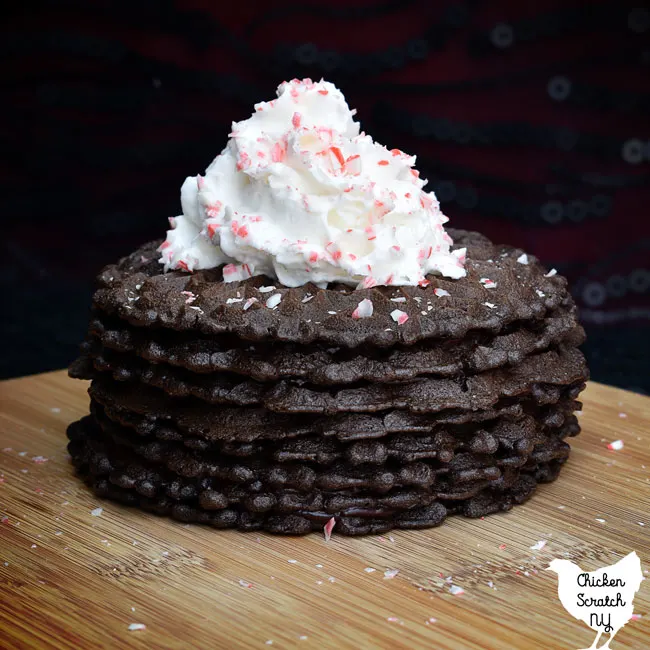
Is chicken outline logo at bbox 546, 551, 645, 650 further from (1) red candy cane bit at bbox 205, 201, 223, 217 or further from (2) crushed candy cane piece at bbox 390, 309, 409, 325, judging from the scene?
(1) red candy cane bit at bbox 205, 201, 223, 217

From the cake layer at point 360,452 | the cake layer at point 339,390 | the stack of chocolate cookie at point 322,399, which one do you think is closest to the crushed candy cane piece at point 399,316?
the stack of chocolate cookie at point 322,399

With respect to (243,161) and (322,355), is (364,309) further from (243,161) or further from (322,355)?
(243,161)

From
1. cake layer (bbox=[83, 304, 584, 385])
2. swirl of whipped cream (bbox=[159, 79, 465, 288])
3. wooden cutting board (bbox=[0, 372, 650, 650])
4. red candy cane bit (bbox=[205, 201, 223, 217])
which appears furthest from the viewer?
red candy cane bit (bbox=[205, 201, 223, 217])

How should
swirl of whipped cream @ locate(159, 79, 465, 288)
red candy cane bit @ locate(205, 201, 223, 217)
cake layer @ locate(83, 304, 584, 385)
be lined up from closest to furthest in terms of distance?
1. cake layer @ locate(83, 304, 584, 385)
2. swirl of whipped cream @ locate(159, 79, 465, 288)
3. red candy cane bit @ locate(205, 201, 223, 217)

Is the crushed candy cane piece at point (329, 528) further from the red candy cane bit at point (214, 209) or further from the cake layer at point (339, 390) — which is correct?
the red candy cane bit at point (214, 209)

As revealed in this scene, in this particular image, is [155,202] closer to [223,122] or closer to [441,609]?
[223,122]

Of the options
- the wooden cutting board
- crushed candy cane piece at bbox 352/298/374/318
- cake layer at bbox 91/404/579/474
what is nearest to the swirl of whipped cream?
crushed candy cane piece at bbox 352/298/374/318

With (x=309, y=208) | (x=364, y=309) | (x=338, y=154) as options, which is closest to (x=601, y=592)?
(x=364, y=309)
